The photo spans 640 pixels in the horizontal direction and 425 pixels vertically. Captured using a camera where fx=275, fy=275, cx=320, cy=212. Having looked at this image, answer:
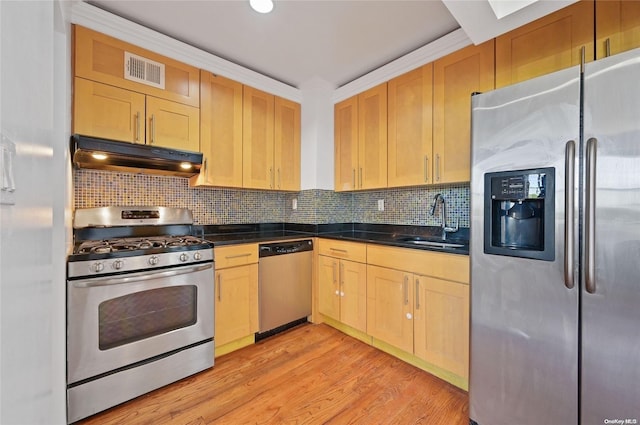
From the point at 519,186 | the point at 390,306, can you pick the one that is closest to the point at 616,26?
the point at 519,186

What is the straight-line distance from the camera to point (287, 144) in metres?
2.94

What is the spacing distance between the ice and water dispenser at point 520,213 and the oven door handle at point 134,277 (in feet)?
6.08

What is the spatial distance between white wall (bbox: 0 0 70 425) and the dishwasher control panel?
60.3 inches

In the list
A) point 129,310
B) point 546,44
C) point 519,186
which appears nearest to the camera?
point 519,186

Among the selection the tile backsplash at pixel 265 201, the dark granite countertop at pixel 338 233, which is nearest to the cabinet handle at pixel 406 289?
the dark granite countertop at pixel 338 233

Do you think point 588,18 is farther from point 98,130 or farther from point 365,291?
point 98,130

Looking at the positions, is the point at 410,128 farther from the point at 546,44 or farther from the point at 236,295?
the point at 236,295

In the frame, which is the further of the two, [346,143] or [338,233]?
[338,233]

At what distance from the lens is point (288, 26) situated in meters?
2.02

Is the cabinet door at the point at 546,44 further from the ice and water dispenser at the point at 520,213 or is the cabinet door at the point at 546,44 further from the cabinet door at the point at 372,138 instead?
the cabinet door at the point at 372,138

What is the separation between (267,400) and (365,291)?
1.09 metres

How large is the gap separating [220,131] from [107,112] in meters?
0.80

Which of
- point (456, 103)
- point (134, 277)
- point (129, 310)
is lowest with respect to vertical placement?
point (129, 310)

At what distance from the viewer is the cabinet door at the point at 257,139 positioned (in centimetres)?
262
